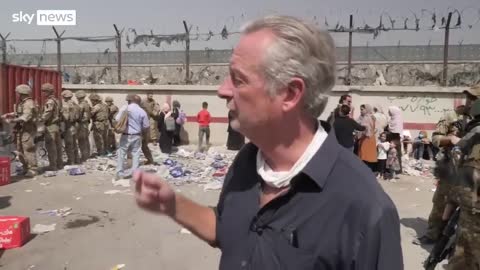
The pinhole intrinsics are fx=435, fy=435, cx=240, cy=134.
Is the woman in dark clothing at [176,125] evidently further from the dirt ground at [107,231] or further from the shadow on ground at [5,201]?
the shadow on ground at [5,201]

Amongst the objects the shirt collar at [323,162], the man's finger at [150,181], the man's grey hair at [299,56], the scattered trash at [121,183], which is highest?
the man's grey hair at [299,56]

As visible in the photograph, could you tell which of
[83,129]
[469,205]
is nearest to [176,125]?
[83,129]

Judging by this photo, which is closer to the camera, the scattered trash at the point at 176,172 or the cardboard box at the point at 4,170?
the cardboard box at the point at 4,170

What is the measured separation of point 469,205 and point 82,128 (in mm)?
8815

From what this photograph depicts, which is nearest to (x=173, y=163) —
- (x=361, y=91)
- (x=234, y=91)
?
(x=361, y=91)

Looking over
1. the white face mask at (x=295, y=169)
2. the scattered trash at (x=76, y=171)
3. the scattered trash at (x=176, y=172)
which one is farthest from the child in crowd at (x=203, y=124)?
the white face mask at (x=295, y=169)

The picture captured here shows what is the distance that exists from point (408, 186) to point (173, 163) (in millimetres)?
4992

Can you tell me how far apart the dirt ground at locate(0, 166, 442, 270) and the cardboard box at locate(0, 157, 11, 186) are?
0.15 m

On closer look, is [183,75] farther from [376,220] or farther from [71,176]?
[376,220]

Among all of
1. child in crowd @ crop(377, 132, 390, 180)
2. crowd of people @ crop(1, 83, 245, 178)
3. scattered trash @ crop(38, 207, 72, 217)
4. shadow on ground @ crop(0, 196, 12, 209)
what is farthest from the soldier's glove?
child in crowd @ crop(377, 132, 390, 180)

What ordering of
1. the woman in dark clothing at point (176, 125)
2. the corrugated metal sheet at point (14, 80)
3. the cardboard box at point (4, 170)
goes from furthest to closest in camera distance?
the woman in dark clothing at point (176, 125) < the corrugated metal sheet at point (14, 80) < the cardboard box at point (4, 170)

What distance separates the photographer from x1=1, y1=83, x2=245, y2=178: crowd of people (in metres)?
8.08

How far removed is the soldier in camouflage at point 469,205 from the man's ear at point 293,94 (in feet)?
7.84

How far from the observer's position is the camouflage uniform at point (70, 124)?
934cm
